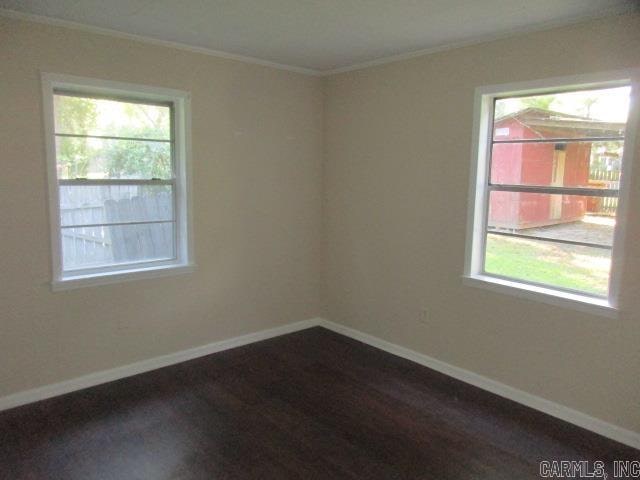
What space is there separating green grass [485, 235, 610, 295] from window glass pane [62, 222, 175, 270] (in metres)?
2.57

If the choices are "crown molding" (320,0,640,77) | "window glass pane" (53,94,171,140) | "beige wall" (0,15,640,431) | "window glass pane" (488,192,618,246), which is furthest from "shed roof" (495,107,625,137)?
"window glass pane" (53,94,171,140)

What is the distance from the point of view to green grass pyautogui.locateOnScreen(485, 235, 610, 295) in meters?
3.00

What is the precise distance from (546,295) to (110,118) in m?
3.30

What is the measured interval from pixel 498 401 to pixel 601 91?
2.13 metres

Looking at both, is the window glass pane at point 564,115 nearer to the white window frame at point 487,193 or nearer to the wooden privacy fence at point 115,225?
the white window frame at point 487,193

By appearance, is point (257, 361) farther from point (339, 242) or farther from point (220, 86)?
point (220, 86)

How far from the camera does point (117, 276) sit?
3.50 metres

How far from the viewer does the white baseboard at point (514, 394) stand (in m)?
2.85

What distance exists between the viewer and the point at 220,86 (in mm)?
3875

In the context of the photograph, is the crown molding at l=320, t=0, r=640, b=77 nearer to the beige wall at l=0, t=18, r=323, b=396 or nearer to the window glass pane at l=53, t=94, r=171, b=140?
the beige wall at l=0, t=18, r=323, b=396

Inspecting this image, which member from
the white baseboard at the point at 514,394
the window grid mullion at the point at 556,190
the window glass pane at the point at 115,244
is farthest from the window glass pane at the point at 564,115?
the window glass pane at the point at 115,244

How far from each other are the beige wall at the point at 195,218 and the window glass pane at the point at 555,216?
187 cm

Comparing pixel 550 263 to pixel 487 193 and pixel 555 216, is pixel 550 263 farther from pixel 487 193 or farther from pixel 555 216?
pixel 487 193

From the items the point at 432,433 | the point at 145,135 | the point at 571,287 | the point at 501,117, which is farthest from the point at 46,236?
the point at 571,287
